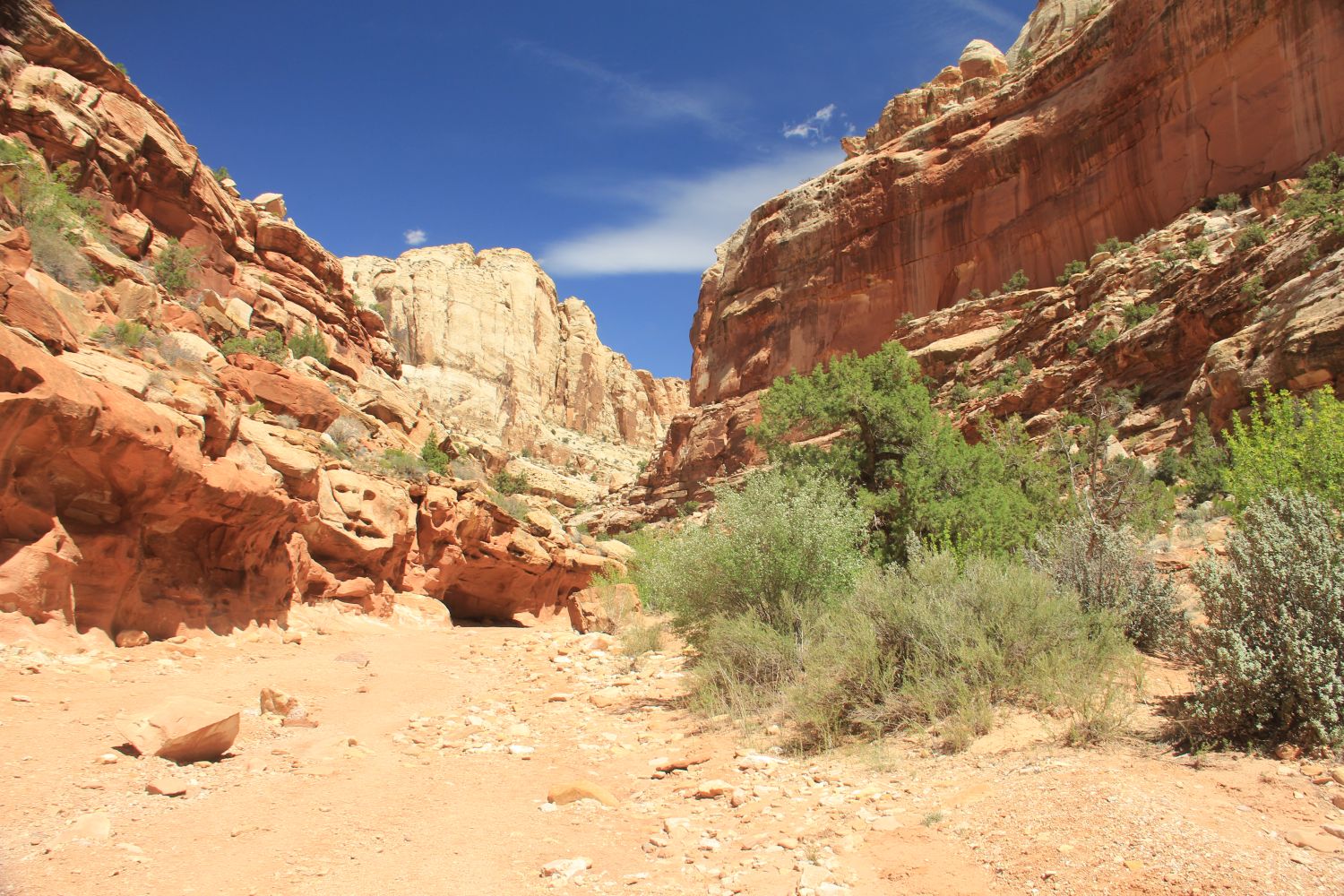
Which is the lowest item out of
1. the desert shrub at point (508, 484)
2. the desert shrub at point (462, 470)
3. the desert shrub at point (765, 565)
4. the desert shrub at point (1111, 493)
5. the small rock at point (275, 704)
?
the small rock at point (275, 704)

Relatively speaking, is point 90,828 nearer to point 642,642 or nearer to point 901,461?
point 642,642

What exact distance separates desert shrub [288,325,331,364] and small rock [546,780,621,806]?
1902 cm

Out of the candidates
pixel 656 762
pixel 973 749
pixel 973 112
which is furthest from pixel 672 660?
pixel 973 112

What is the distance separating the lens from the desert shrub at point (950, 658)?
5.71 m

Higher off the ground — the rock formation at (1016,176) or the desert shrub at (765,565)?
the rock formation at (1016,176)

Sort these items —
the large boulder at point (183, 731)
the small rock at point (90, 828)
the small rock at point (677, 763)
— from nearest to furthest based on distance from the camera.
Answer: the small rock at point (90, 828), the large boulder at point (183, 731), the small rock at point (677, 763)

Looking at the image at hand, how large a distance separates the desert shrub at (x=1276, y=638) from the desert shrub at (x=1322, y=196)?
19957mm

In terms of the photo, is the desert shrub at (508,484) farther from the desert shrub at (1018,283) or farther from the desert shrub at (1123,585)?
the desert shrub at (1123,585)

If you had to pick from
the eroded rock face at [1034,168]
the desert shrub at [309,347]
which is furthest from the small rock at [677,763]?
the eroded rock face at [1034,168]

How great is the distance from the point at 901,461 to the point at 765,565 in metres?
5.76

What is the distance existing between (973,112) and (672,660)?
39094 mm

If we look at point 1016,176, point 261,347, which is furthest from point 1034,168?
point 261,347

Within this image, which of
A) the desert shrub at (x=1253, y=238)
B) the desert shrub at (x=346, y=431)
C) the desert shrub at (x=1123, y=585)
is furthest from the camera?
the desert shrub at (x=1253, y=238)

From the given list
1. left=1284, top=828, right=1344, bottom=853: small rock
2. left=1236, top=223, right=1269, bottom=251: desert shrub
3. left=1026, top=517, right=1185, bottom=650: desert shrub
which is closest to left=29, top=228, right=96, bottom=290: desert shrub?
left=1026, top=517, right=1185, bottom=650: desert shrub
